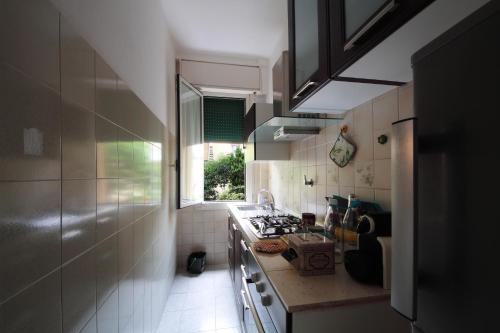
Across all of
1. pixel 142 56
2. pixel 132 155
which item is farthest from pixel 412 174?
pixel 142 56

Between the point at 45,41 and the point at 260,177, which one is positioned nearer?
the point at 45,41

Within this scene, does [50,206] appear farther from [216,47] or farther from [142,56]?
[216,47]

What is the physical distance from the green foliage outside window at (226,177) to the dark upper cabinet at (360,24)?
258cm

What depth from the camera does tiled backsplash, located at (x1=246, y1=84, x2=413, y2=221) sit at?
3.52ft

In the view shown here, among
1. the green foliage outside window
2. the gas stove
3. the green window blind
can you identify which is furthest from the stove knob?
the green window blind

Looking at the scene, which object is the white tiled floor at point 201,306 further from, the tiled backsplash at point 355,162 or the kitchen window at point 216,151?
the tiled backsplash at point 355,162

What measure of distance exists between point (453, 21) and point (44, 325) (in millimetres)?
1331

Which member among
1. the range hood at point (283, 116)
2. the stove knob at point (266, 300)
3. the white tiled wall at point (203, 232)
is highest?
the range hood at point (283, 116)

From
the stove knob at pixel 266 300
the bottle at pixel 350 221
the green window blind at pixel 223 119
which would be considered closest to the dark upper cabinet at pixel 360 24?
the bottle at pixel 350 221

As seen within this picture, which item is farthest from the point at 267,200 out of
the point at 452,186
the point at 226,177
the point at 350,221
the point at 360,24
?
the point at 452,186

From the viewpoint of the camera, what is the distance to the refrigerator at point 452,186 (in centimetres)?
33

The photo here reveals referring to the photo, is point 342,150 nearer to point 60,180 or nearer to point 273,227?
point 273,227

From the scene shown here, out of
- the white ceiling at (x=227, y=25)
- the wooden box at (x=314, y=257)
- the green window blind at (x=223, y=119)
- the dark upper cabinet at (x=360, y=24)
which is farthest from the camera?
the green window blind at (x=223, y=119)

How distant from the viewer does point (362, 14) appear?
0.69 meters
